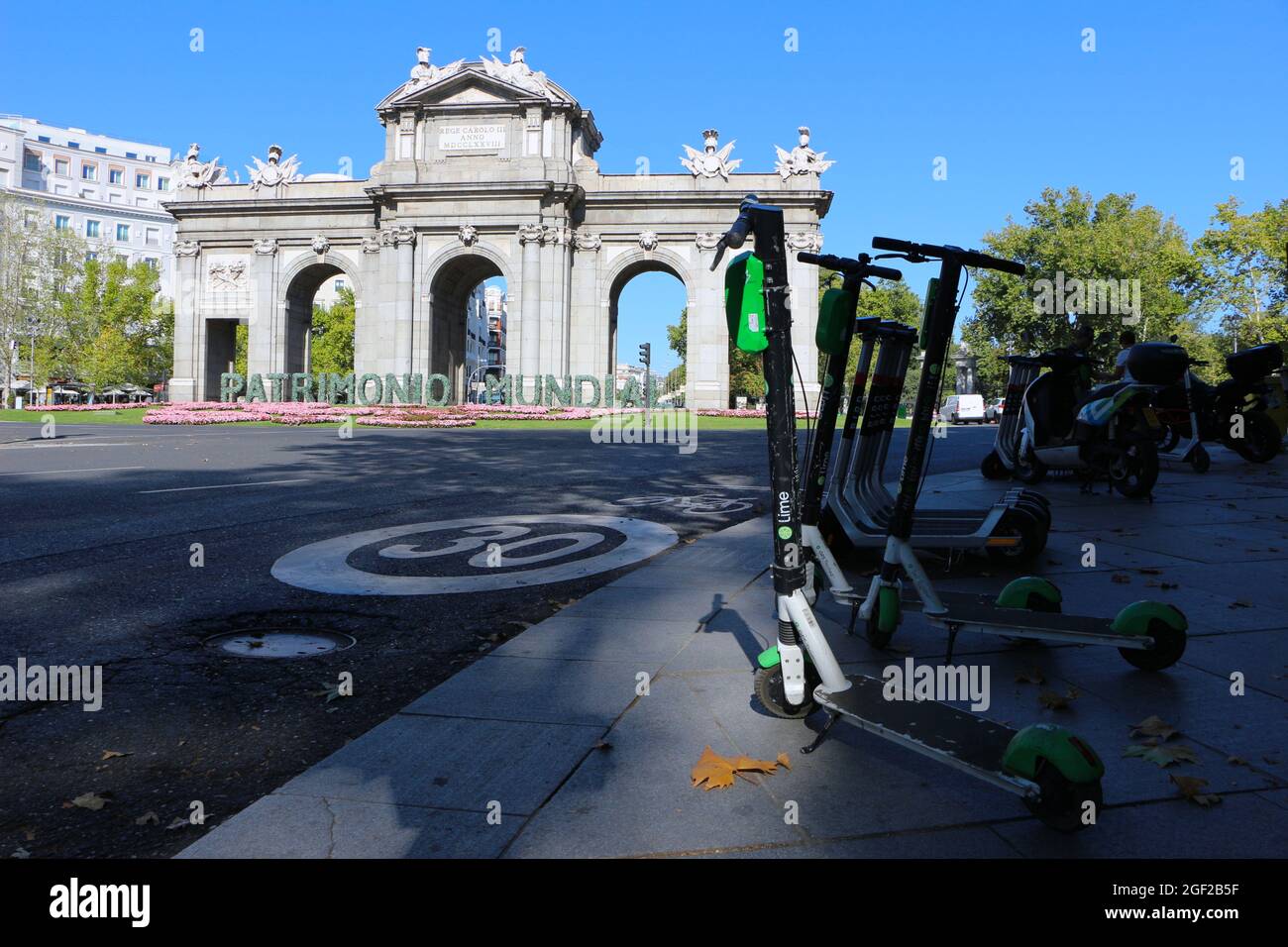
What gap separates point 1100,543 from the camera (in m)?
6.77

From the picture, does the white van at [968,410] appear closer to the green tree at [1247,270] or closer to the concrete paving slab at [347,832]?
the green tree at [1247,270]

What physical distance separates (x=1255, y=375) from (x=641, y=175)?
3640 centimetres

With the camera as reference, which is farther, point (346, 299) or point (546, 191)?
point (346, 299)

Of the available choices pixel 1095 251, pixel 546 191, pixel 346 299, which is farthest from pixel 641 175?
pixel 346 299

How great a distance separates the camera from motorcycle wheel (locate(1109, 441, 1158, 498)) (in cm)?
928

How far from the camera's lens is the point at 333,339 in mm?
84312

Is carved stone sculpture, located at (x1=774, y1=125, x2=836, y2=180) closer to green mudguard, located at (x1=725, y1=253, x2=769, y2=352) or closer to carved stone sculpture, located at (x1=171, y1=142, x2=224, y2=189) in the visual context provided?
carved stone sculpture, located at (x1=171, y1=142, x2=224, y2=189)

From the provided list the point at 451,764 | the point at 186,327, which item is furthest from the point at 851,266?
the point at 186,327

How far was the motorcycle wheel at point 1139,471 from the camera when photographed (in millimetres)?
9281

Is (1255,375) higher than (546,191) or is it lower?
lower

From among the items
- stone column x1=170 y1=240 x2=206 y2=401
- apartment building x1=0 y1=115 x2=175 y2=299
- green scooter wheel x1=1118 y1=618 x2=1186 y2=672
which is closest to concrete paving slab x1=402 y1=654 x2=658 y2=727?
green scooter wheel x1=1118 y1=618 x2=1186 y2=672
